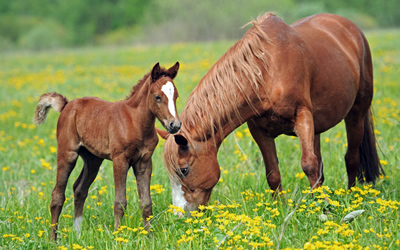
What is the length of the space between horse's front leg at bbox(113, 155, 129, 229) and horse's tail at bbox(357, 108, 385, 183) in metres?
2.89

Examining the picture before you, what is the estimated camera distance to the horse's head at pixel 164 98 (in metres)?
3.31

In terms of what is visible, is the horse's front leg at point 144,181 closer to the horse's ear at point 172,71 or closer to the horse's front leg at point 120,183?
the horse's front leg at point 120,183

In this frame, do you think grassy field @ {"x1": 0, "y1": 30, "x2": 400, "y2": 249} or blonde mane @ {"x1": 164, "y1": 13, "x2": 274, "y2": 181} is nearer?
grassy field @ {"x1": 0, "y1": 30, "x2": 400, "y2": 249}

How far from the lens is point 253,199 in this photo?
13.9 ft

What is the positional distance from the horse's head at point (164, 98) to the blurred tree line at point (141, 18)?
85.8 feet

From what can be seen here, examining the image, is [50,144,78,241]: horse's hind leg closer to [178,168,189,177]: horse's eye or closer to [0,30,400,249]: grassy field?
[0,30,400,249]: grassy field

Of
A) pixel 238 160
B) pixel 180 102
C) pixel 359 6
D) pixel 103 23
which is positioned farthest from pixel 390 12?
pixel 238 160

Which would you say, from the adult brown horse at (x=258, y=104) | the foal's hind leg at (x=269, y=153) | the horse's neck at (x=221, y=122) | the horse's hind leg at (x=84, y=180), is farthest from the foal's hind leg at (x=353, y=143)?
the horse's hind leg at (x=84, y=180)

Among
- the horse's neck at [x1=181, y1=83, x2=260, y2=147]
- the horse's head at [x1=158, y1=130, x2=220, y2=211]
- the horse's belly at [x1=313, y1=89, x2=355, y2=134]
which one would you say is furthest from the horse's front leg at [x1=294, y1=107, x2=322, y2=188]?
the horse's head at [x1=158, y1=130, x2=220, y2=211]

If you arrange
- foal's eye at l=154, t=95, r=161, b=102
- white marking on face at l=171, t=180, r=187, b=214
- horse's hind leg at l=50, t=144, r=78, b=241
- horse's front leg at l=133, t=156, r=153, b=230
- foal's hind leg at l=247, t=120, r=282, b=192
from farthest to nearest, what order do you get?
1. foal's hind leg at l=247, t=120, r=282, b=192
2. white marking on face at l=171, t=180, r=187, b=214
3. horse's hind leg at l=50, t=144, r=78, b=241
4. horse's front leg at l=133, t=156, r=153, b=230
5. foal's eye at l=154, t=95, r=161, b=102

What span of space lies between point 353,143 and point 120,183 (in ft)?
9.61

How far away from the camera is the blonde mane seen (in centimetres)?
390

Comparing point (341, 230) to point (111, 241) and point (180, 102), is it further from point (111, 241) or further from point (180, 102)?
point (180, 102)

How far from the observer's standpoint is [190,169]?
392 centimetres
